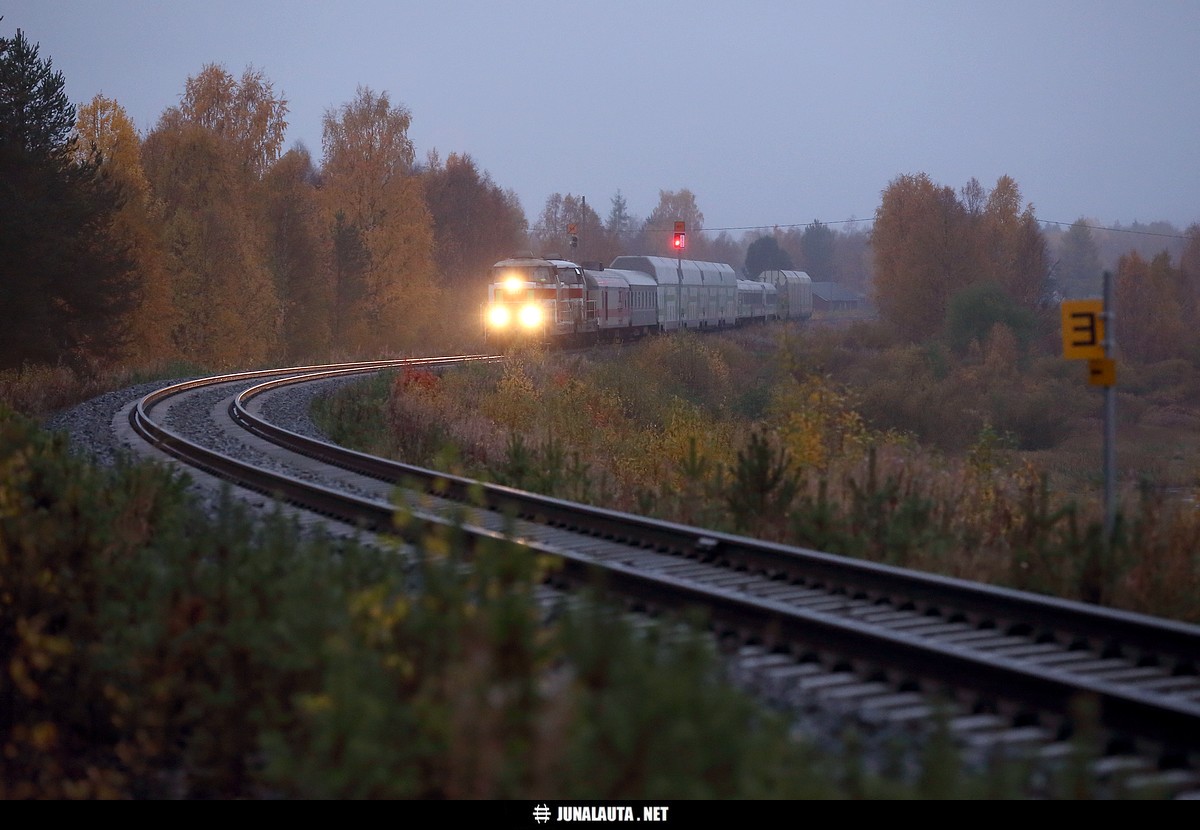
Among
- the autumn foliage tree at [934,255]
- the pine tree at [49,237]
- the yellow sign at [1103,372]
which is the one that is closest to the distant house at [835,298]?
the autumn foliage tree at [934,255]

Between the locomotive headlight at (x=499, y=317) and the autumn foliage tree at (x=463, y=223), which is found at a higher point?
the autumn foliage tree at (x=463, y=223)

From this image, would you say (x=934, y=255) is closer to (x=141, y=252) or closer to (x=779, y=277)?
(x=779, y=277)

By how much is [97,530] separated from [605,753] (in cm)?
448

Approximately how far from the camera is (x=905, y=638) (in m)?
5.79

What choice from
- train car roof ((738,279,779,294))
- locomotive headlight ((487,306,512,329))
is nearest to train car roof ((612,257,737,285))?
train car roof ((738,279,779,294))

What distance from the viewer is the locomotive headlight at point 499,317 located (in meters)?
33.9

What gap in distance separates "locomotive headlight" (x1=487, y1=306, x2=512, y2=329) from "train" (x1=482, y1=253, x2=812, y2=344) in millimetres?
29

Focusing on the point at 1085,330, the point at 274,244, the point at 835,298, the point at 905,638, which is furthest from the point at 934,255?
the point at 835,298

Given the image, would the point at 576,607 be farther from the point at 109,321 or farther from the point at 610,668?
the point at 109,321

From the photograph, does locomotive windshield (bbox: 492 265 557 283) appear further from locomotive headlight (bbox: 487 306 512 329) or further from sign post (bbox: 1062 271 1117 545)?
sign post (bbox: 1062 271 1117 545)

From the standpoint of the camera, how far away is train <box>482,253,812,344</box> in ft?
109

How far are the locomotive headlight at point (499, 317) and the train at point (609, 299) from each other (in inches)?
1.2

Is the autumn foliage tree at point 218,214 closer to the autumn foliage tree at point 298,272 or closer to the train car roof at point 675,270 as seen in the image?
the autumn foliage tree at point 298,272

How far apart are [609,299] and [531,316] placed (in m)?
6.01
